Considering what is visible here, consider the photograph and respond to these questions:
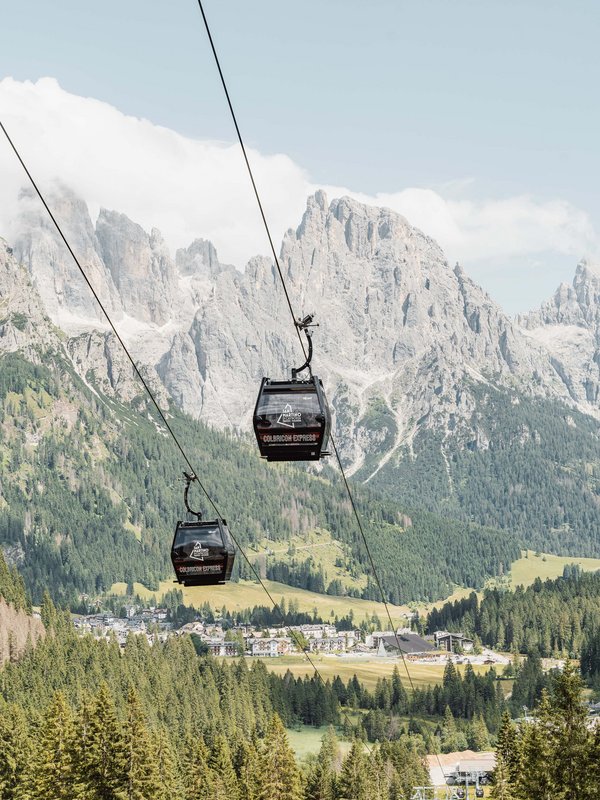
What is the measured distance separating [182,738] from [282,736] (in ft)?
192

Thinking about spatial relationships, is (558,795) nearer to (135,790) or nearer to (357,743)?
(135,790)

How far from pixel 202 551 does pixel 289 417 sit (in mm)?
14434

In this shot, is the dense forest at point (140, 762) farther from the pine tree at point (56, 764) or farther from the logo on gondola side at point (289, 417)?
the logo on gondola side at point (289, 417)

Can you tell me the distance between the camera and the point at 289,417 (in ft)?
154

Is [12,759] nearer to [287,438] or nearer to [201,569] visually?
[201,569]

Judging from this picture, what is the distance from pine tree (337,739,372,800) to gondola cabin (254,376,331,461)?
324ft

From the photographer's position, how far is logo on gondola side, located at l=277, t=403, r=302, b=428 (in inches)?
1848

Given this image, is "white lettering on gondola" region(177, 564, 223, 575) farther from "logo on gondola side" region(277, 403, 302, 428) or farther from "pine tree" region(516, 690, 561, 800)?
"pine tree" region(516, 690, 561, 800)

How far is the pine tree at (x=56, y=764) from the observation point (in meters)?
110

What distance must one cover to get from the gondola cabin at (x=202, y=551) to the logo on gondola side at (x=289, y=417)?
13298 mm

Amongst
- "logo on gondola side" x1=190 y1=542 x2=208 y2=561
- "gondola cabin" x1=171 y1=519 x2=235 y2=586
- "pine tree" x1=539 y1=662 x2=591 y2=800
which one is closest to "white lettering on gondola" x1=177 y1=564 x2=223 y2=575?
"gondola cabin" x1=171 y1=519 x2=235 y2=586

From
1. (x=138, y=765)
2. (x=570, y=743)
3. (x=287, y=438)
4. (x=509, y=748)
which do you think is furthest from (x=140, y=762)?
(x=287, y=438)

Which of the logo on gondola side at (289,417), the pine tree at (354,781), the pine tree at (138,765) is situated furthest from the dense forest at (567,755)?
the logo on gondola side at (289,417)

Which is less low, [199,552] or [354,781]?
[199,552]
